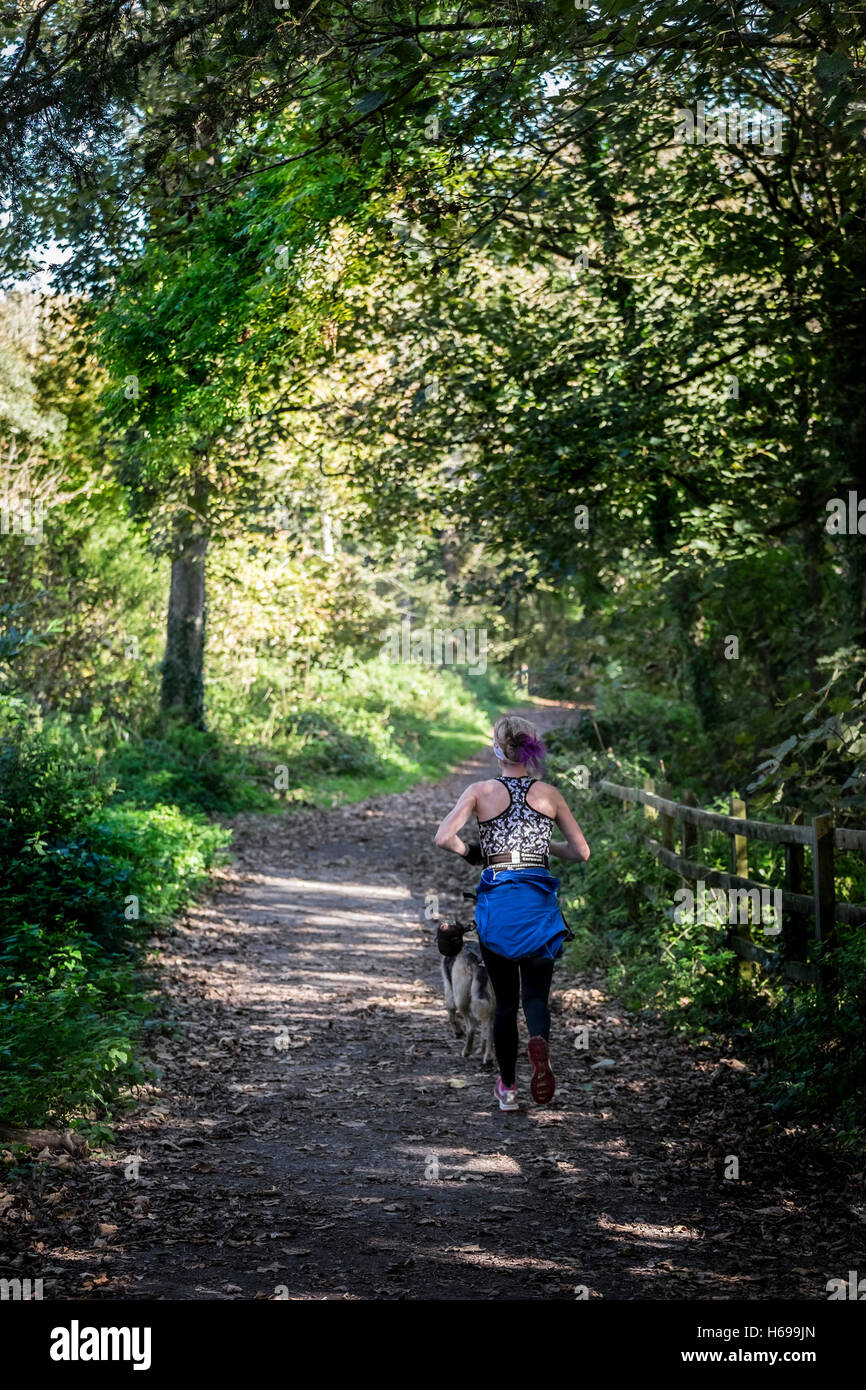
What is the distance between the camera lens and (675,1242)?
4.99m

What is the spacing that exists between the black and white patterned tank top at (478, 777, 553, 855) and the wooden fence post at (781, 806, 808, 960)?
6.65 ft

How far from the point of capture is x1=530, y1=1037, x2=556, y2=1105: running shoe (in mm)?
6188

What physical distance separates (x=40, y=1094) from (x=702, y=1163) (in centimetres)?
352

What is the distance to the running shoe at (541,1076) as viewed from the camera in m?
6.19

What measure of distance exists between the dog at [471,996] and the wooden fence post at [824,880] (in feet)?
6.88

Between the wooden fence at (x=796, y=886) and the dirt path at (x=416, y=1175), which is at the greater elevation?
the wooden fence at (x=796, y=886)

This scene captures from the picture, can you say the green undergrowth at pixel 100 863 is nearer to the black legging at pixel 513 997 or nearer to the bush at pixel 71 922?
the bush at pixel 71 922

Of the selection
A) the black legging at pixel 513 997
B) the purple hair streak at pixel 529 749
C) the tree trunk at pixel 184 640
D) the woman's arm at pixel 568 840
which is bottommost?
the black legging at pixel 513 997

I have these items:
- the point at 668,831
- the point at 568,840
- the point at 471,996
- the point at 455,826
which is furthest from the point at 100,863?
the point at 668,831

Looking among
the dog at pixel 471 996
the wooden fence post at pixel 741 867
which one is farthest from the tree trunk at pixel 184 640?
the wooden fence post at pixel 741 867

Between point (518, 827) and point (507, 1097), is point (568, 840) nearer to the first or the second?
point (518, 827)

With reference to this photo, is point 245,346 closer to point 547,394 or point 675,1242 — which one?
point 547,394

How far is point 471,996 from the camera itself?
7.75 meters
